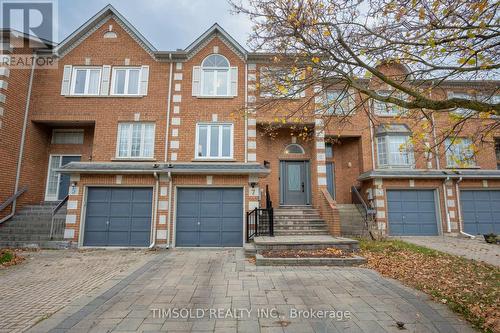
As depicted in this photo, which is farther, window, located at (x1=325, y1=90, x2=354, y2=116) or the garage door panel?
the garage door panel

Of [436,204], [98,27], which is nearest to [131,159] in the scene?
[98,27]

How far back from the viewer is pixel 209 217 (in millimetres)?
11406

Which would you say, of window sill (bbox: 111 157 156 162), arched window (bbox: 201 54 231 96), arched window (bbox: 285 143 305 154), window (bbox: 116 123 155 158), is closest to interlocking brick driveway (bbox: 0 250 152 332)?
window sill (bbox: 111 157 156 162)

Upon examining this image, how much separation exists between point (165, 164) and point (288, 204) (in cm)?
650

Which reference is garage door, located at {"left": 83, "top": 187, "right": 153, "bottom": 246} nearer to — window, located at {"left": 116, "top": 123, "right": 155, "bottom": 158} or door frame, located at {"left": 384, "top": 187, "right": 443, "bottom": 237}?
window, located at {"left": 116, "top": 123, "right": 155, "bottom": 158}

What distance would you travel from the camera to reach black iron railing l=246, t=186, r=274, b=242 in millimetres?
10781

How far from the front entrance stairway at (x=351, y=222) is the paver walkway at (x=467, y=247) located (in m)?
2.40

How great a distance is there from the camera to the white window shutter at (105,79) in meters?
12.5

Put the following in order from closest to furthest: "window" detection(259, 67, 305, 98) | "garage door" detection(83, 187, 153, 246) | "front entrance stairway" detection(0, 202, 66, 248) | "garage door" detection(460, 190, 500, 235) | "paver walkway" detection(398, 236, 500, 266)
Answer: "window" detection(259, 67, 305, 98) → "paver walkway" detection(398, 236, 500, 266) → "front entrance stairway" detection(0, 202, 66, 248) → "garage door" detection(83, 187, 153, 246) → "garage door" detection(460, 190, 500, 235)

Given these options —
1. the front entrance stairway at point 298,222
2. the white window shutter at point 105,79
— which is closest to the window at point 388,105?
the front entrance stairway at point 298,222

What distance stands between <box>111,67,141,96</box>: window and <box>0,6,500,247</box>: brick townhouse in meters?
0.05

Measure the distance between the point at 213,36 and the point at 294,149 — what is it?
281 inches

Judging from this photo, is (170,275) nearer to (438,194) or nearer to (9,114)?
(9,114)

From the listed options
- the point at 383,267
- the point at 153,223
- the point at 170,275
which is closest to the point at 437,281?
the point at 383,267
